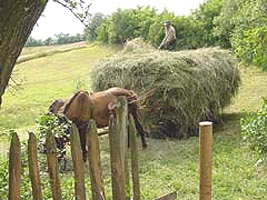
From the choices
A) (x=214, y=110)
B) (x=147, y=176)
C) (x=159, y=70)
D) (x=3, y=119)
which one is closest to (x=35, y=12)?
(x=147, y=176)

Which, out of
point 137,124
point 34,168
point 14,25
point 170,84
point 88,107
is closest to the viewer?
point 14,25

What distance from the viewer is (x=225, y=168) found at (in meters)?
6.34

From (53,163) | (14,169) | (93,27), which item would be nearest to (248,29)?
(93,27)

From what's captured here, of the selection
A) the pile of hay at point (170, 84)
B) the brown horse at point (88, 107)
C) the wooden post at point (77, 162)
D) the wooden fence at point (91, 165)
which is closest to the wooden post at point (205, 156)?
the wooden fence at point (91, 165)

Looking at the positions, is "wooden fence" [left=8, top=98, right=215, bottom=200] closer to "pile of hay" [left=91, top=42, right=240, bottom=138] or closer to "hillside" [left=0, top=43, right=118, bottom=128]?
"pile of hay" [left=91, top=42, right=240, bottom=138]

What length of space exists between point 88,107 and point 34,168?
4.36 m

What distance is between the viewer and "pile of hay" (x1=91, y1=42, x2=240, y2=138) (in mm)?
8312

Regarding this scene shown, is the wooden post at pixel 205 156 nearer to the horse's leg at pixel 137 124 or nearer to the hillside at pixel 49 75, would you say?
the horse's leg at pixel 137 124

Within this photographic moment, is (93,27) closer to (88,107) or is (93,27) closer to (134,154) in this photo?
(134,154)

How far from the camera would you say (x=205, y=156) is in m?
2.85

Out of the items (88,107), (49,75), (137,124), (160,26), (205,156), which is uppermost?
(160,26)

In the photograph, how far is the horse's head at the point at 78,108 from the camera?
6931 mm

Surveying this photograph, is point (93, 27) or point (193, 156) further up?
point (93, 27)

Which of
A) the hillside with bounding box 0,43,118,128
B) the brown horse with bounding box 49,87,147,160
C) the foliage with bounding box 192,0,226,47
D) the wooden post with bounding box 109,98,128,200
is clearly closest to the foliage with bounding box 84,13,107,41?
the wooden post with bounding box 109,98,128,200
